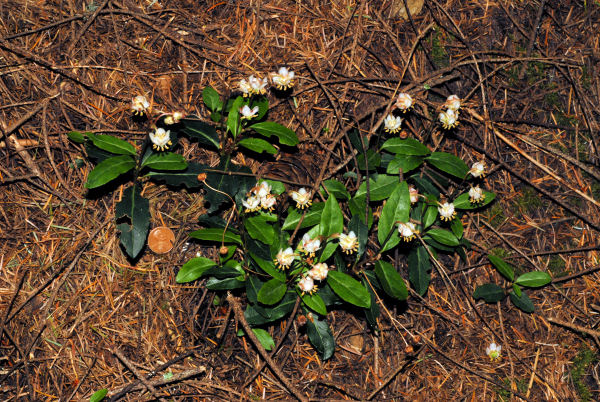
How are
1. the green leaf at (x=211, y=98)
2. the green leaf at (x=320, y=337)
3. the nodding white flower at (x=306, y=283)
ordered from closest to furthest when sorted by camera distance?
the nodding white flower at (x=306, y=283) < the green leaf at (x=320, y=337) < the green leaf at (x=211, y=98)

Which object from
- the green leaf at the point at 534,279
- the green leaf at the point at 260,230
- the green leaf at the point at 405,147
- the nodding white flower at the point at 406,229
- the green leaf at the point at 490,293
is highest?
the green leaf at the point at 405,147

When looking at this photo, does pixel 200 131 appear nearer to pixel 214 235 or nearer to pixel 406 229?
pixel 214 235

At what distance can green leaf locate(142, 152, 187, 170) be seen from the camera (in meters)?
2.67

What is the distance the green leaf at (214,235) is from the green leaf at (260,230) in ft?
0.35

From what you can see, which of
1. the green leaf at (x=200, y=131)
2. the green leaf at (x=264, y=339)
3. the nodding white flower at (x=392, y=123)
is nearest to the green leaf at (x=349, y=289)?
the green leaf at (x=264, y=339)

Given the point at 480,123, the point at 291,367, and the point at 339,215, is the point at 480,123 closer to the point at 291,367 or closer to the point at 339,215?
the point at 339,215

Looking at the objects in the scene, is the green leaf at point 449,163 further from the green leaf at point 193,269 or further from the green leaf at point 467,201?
the green leaf at point 193,269

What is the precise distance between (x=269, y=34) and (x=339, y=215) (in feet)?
4.03

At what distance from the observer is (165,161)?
268 centimetres

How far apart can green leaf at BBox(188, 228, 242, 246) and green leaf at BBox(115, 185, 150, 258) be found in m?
0.26

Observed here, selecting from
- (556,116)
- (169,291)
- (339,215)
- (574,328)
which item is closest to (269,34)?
(339,215)

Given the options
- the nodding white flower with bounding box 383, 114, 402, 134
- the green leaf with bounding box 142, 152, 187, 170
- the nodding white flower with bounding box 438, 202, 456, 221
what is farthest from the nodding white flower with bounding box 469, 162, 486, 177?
the green leaf with bounding box 142, 152, 187, 170

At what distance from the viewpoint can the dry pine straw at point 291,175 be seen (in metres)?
2.73

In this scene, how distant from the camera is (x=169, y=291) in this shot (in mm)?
2785
